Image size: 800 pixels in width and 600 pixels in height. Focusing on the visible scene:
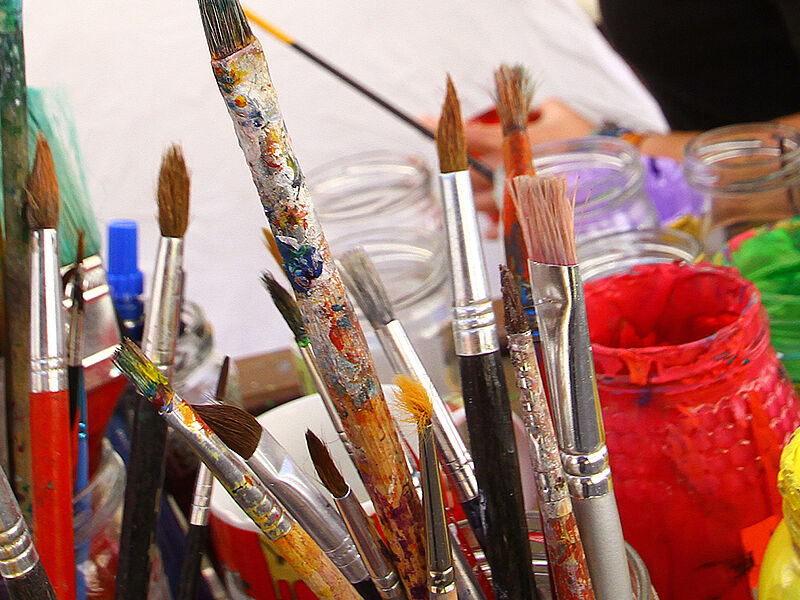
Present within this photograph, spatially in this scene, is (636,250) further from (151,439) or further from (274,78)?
(274,78)

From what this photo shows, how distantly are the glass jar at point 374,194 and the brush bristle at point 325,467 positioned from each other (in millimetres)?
332

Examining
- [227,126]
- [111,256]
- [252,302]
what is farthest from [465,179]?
[227,126]

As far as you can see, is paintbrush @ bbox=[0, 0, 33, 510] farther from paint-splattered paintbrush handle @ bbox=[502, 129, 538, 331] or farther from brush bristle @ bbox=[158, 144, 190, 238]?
paint-splattered paintbrush handle @ bbox=[502, 129, 538, 331]

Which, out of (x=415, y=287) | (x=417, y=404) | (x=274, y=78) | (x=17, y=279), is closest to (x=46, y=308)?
(x=17, y=279)

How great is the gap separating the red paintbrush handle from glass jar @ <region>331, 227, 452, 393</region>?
125mm

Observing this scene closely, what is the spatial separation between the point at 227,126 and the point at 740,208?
626 millimetres

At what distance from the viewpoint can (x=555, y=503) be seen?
0.21 meters

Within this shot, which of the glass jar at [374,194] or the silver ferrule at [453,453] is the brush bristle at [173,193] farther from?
the glass jar at [374,194]

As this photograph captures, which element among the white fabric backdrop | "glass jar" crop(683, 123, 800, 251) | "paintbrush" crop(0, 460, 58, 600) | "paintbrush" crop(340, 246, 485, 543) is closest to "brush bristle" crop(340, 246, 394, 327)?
"paintbrush" crop(340, 246, 485, 543)

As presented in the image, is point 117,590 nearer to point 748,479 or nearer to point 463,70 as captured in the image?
point 748,479

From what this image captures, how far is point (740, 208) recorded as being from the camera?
1.36 ft

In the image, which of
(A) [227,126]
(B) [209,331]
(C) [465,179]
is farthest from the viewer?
(A) [227,126]

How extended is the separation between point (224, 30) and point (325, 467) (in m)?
0.10

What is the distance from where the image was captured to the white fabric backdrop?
2.70ft
